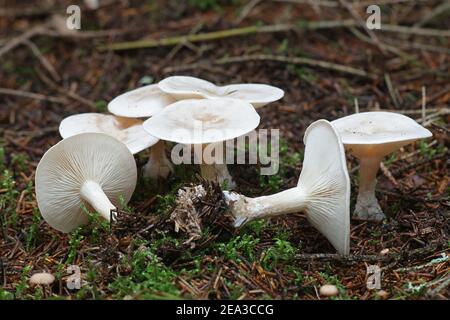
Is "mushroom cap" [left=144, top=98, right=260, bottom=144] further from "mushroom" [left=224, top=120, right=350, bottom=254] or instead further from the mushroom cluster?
"mushroom" [left=224, top=120, right=350, bottom=254]

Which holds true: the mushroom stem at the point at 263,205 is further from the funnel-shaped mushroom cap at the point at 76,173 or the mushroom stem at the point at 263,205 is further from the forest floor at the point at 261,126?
the funnel-shaped mushroom cap at the point at 76,173

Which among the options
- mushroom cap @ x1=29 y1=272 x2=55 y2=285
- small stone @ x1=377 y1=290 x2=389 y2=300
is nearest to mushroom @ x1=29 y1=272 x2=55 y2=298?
mushroom cap @ x1=29 y1=272 x2=55 y2=285

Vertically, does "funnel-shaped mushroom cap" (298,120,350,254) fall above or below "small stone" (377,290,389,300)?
above

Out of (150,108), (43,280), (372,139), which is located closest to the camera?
(43,280)

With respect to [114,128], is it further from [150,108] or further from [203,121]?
[203,121]

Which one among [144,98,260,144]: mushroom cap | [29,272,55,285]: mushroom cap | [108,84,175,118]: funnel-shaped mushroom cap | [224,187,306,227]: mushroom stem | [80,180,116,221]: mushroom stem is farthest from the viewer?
[108,84,175,118]: funnel-shaped mushroom cap

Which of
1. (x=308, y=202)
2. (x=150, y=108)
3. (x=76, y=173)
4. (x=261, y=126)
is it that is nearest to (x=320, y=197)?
(x=308, y=202)

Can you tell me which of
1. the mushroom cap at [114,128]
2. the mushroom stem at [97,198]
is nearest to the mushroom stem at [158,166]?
the mushroom cap at [114,128]
